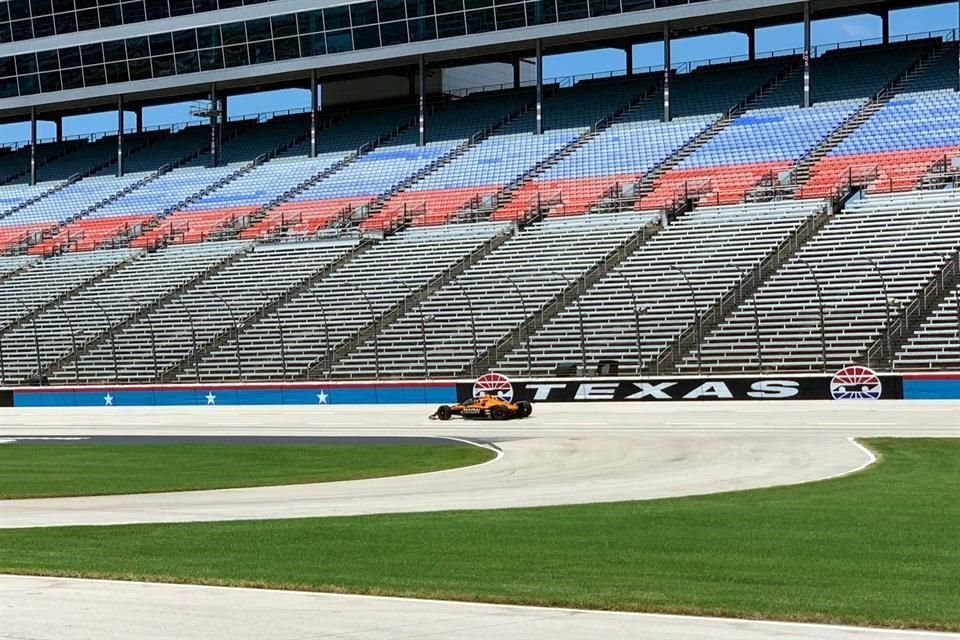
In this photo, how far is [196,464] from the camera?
94.2ft

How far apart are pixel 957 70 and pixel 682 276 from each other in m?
18.2

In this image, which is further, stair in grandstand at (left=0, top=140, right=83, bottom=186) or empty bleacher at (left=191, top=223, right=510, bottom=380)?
stair in grandstand at (left=0, top=140, right=83, bottom=186)

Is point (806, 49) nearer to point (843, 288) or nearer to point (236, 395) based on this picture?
point (843, 288)

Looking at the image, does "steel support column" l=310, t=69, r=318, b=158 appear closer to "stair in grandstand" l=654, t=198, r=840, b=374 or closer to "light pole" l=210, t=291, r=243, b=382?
"light pole" l=210, t=291, r=243, b=382

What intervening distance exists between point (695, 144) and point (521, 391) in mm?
21385

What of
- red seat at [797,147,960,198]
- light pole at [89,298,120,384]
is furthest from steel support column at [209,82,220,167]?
red seat at [797,147,960,198]

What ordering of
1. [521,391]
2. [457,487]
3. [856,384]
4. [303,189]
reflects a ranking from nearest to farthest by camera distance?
[457,487]
[856,384]
[521,391]
[303,189]

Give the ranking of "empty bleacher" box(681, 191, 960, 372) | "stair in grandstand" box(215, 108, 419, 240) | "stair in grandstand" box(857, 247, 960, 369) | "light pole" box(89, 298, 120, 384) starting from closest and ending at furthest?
"stair in grandstand" box(857, 247, 960, 369), "empty bleacher" box(681, 191, 960, 372), "light pole" box(89, 298, 120, 384), "stair in grandstand" box(215, 108, 419, 240)

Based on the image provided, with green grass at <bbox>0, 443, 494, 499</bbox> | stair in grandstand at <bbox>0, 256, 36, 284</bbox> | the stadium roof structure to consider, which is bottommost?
green grass at <bbox>0, 443, 494, 499</bbox>

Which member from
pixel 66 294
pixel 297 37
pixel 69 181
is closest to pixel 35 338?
pixel 66 294

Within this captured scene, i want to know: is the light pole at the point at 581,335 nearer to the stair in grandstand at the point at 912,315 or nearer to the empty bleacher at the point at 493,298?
the empty bleacher at the point at 493,298

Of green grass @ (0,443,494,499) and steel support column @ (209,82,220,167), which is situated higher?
steel support column @ (209,82,220,167)

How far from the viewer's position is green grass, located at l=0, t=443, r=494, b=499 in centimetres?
2417

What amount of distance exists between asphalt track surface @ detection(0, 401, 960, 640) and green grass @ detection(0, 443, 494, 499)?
136 centimetres
